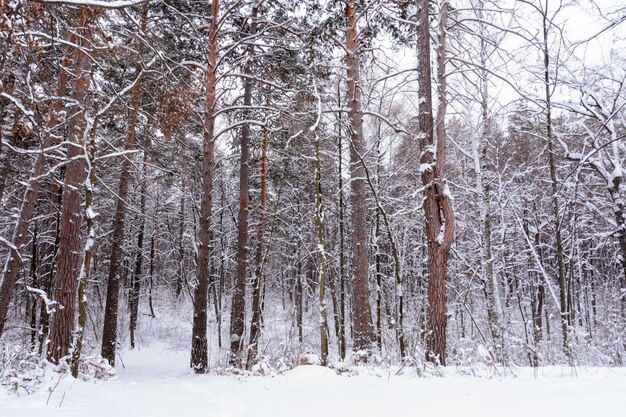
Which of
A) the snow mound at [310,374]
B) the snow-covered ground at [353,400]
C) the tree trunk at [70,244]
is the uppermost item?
the tree trunk at [70,244]

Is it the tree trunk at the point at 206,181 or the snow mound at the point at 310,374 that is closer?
the snow mound at the point at 310,374

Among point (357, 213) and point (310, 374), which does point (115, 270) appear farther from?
point (310, 374)

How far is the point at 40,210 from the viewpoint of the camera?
15.4 metres

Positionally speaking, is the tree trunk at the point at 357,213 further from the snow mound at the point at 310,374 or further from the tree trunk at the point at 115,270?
the tree trunk at the point at 115,270

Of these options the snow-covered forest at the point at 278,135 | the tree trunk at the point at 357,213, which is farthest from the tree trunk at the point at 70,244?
the tree trunk at the point at 357,213

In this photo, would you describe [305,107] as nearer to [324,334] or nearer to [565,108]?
[324,334]

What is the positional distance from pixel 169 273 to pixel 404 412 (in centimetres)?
3089

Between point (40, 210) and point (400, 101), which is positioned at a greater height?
point (400, 101)

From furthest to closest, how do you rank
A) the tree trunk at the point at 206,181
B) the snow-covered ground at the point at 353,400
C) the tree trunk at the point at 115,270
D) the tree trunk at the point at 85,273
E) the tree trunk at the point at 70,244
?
the tree trunk at the point at 115,270 < the tree trunk at the point at 206,181 < the tree trunk at the point at 70,244 < the tree trunk at the point at 85,273 < the snow-covered ground at the point at 353,400

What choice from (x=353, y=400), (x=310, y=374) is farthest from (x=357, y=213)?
(x=353, y=400)

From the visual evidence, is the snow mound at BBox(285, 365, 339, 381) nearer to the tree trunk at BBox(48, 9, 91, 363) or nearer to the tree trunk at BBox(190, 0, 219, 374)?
the tree trunk at BBox(48, 9, 91, 363)

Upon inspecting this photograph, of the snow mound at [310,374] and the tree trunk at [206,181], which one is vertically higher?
the tree trunk at [206,181]

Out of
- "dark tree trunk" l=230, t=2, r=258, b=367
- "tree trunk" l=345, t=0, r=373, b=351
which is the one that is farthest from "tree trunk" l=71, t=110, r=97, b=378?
"dark tree trunk" l=230, t=2, r=258, b=367

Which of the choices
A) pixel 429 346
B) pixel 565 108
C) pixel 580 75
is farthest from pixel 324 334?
pixel 580 75
